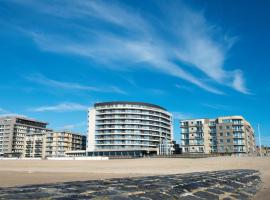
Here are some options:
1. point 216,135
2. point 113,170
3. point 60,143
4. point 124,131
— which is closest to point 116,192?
point 113,170

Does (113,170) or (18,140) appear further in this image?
(18,140)

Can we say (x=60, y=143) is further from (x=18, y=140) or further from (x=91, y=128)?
(x=18, y=140)

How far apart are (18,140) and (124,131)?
88.0 meters

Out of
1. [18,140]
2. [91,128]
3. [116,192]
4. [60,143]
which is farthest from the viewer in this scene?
[18,140]

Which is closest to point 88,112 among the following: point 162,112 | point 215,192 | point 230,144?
point 162,112

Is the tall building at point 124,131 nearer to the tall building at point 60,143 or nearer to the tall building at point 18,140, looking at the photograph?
the tall building at point 60,143

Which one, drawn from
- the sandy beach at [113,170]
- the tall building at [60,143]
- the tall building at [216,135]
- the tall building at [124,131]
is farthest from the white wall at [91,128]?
the sandy beach at [113,170]

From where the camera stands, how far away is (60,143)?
169 m

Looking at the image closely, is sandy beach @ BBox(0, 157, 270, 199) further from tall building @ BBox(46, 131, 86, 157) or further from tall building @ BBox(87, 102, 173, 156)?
tall building @ BBox(46, 131, 86, 157)

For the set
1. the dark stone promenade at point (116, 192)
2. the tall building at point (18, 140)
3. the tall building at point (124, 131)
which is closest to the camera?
the dark stone promenade at point (116, 192)

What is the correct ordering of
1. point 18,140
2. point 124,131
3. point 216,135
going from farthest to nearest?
point 18,140 → point 124,131 → point 216,135

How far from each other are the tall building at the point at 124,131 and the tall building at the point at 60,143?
34.5 meters

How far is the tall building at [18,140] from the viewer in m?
177

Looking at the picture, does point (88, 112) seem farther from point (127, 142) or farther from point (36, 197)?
point (36, 197)
